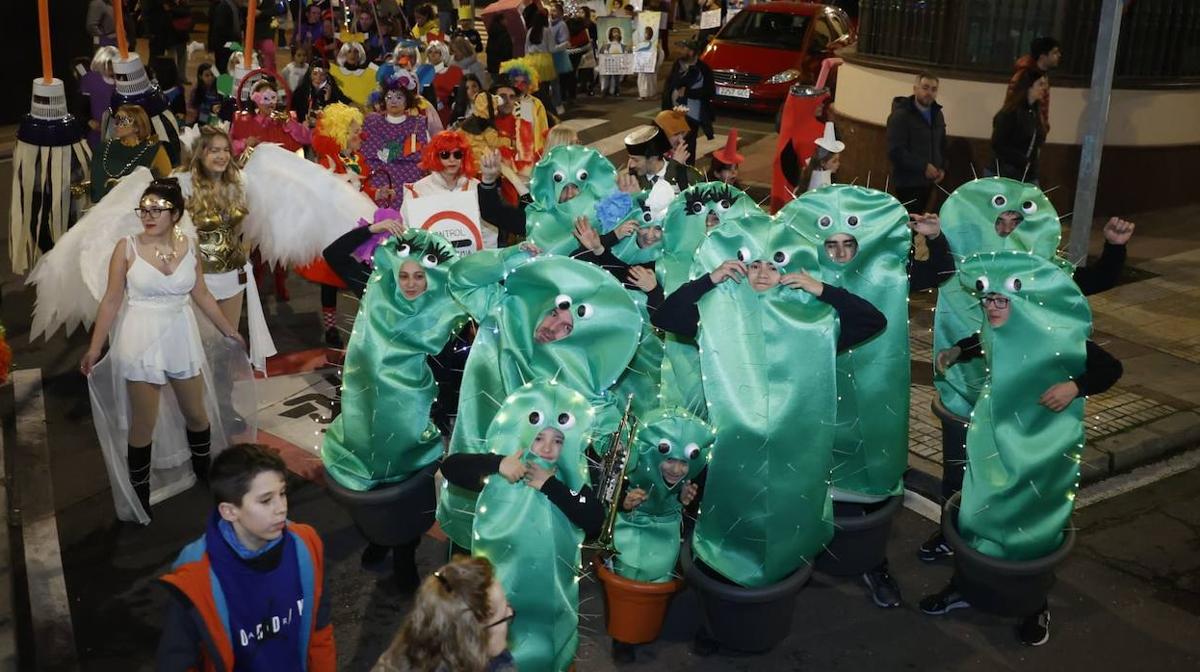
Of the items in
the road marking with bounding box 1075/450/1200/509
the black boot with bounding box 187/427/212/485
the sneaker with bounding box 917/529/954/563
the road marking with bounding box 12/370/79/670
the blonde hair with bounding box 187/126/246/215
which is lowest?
the road marking with bounding box 12/370/79/670

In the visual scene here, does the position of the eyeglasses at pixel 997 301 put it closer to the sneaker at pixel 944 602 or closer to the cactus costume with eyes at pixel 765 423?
the cactus costume with eyes at pixel 765 423

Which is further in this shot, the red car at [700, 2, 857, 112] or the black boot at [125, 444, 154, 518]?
the red car at [700, 2, 857, 112]

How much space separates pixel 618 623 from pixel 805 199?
2.13 m

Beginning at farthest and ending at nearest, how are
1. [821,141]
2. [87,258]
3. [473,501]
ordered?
1. [821,141]
2. [87,258]
3. [473,501]

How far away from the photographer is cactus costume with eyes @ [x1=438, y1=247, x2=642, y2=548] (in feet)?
17.3

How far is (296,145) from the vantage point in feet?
35.6

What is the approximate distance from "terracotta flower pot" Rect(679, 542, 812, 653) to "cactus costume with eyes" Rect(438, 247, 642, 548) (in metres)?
0.83

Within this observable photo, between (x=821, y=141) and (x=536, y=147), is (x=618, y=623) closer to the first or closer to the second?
(x=821, y=141)

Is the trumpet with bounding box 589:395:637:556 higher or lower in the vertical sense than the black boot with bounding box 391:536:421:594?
higher

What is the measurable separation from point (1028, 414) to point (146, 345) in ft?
14.2

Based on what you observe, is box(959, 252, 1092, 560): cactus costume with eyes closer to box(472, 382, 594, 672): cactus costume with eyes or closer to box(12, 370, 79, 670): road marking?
box(472, 382, 594, 672): cactus costume with eyes

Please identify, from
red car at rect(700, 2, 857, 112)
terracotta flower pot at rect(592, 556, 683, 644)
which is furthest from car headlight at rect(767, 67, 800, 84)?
terracotta flower pot at rect(592, 556, 683, 644)

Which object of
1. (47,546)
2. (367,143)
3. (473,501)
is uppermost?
(367,143)

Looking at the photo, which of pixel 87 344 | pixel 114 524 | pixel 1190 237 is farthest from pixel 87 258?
pixel 1190 237
